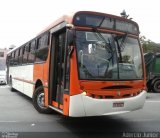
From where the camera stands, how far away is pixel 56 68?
1012cm

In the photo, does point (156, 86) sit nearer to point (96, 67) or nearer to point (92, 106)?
point (96, 67)

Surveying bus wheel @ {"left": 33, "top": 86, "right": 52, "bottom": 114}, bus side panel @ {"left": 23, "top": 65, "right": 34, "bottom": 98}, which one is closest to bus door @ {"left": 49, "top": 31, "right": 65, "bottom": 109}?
bus wheel @ {"left": 33, "top": 86, "right": 52, "bottom": 114}

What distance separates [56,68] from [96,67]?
2.00 m

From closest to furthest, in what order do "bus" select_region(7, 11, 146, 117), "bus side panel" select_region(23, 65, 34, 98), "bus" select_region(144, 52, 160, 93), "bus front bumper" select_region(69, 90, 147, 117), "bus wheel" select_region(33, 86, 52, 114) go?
"bus front bumper" select_region(69, 90, 147, 117) < "bus" select_region(7, 11, 146, 117) < "bus wheel" select_region(33, 86, 52, 114) < "bus side panel" select_region(23, 65, 34, 98) < "bus" select_region(144, 52, 160, 93)

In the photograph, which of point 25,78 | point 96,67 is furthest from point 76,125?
point 25,78

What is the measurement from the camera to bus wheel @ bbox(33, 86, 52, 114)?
1155 centimetres

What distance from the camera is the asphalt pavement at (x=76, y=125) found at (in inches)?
336

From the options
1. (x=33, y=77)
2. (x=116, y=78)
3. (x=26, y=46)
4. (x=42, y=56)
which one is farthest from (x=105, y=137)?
(x=26, y=46)

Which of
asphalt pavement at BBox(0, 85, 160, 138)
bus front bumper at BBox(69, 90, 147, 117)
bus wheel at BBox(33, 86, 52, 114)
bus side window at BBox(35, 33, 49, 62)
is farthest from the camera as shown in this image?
bus wheel at BBox(33, 86, 52, 114)

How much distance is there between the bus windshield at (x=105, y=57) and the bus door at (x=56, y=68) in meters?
1.27

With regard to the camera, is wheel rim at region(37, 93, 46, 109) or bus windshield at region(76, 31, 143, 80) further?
wheel rim at region(37, 93, 46, 109)

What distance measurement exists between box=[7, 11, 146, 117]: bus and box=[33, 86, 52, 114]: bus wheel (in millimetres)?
1389

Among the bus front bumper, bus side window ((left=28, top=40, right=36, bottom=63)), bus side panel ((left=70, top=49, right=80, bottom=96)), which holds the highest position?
bus side window ((left=28, top=40, right=36, bottom=63))

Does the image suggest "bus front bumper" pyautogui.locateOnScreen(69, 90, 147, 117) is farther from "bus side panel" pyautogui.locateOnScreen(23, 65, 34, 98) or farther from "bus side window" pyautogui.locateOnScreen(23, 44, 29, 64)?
"bus side window" pyautogui.locateOnScreen(23, 44, 29, 64)
